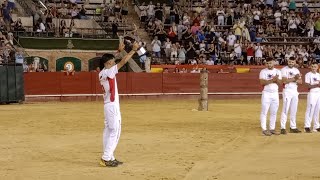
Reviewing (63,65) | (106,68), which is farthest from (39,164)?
(63,65)

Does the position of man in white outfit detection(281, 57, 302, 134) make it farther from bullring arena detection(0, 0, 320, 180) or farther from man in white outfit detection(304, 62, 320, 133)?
bullring arena detection(0, 0, 320, 180)

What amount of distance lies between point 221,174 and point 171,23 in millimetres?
23579

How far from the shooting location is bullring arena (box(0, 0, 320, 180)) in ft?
33.6

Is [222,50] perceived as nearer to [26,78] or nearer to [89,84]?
[89,84]

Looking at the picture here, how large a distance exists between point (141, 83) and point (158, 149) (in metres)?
16.6

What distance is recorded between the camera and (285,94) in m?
14.6

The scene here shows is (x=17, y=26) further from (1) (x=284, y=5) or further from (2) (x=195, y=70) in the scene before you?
(1) (x=284, y=5)

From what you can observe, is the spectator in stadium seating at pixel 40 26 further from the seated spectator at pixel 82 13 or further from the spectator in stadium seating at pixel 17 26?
the seated spectator at pixel 82 13

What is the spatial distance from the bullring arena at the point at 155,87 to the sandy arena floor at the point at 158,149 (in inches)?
1.1

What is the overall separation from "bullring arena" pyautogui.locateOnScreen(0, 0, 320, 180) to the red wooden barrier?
5cm

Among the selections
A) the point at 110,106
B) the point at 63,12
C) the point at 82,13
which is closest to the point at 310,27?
the point at 82,13

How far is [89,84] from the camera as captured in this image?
90.8ft

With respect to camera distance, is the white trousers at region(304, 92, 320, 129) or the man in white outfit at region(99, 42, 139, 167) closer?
the man in white outfit at region(99, 42, 139, 167)

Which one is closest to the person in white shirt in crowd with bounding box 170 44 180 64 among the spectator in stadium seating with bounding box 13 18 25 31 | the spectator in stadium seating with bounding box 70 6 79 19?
the spectator in stadium seating with bounding box 70 6 79 19
